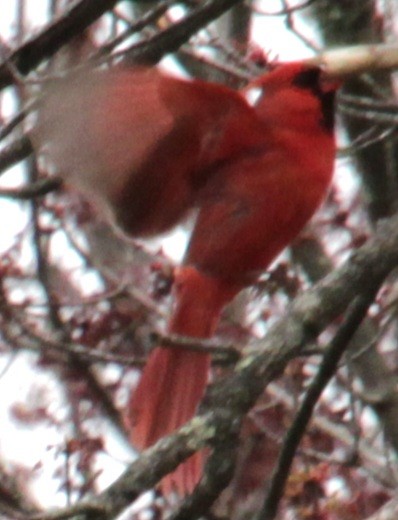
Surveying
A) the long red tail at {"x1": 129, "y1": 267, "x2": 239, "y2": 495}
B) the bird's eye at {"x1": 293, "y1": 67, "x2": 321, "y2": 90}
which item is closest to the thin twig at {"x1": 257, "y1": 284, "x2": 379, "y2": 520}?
the long red tail at {"x1": 129, "y1": 267, "x2": 239, "y2": 495}

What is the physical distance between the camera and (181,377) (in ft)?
13.0

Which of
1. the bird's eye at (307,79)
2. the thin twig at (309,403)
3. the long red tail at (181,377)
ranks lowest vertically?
the long red tail at (181,377)

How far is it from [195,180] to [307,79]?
0.58 metres

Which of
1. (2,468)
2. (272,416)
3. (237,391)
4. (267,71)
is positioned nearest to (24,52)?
(237,391)

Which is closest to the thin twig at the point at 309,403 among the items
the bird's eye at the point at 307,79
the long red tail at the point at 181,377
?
the long red tail at the point at 181,377

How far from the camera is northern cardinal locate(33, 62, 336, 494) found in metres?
3.81

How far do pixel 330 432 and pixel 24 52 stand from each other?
1.93 metres

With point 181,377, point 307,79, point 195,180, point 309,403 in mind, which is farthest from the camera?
point 307,79

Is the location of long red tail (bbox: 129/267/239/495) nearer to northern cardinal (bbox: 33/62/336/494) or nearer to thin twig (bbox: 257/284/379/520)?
northern cardinal (bbox: 33/62/336/494)

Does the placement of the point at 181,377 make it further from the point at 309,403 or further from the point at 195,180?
the point at 309,403

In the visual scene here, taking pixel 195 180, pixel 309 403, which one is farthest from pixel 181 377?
pixel 309 403

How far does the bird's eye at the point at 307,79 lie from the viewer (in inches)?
170

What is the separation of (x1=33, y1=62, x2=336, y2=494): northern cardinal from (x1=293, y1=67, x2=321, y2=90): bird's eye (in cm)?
3

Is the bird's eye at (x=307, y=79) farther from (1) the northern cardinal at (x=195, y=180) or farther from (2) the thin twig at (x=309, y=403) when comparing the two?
(2) the thin twig at (x=309, y=403)
